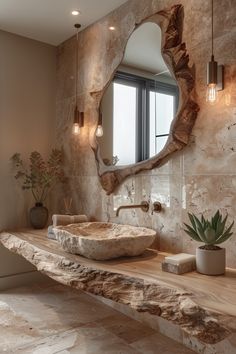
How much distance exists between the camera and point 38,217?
9.53ft

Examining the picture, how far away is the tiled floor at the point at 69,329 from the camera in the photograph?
1990mm

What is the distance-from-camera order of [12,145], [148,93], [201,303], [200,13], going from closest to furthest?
[201,303] < [200,13] < [148,93] < [12,145]

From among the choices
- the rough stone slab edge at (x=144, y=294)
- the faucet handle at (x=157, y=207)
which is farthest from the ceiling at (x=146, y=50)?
the rough stone slab edge at (x=144, y=294)

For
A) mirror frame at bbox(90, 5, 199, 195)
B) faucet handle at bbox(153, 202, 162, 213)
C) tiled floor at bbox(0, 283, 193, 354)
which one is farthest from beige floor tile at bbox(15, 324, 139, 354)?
mirror frame at bbox(90, 5, 199, 195)

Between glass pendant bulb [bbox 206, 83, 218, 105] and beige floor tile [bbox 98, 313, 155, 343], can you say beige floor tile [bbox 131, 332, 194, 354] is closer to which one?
beige floor tile [bbox 98, 313, 155, 343]

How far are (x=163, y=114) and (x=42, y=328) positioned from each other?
1730 mm

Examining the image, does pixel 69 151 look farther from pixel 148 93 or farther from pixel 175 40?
pixel 175 40

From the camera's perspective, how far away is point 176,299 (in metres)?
1.27

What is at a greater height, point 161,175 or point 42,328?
point 161,175

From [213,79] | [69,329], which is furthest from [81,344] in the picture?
[213,79]

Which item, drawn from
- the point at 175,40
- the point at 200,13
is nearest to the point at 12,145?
the point at 175,40

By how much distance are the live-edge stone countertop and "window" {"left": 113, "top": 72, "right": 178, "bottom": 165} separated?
742mm

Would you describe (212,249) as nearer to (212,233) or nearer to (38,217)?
(212,233)

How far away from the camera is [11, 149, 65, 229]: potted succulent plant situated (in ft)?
9.59
